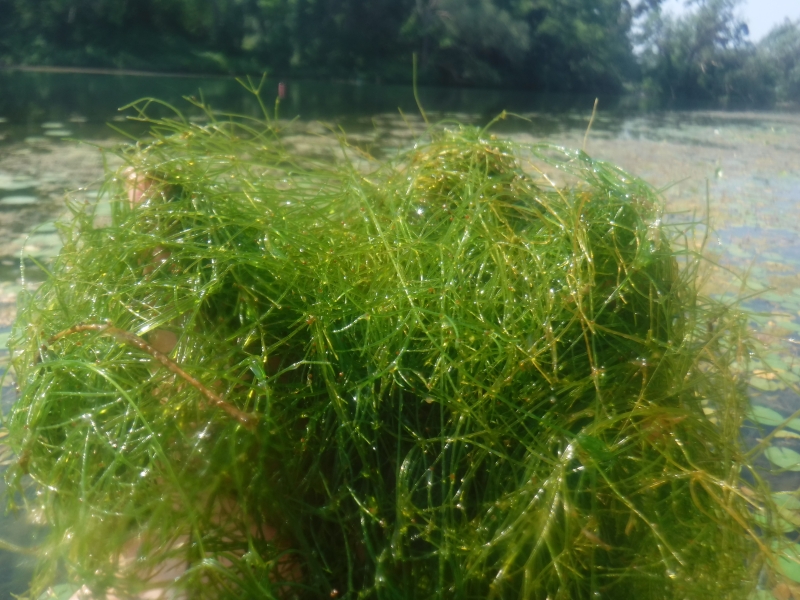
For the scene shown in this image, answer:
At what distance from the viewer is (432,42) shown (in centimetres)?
550

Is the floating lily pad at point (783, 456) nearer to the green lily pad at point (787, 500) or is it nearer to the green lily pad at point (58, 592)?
the green lily pad at point (787, 500)

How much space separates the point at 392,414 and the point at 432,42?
18.4 feet

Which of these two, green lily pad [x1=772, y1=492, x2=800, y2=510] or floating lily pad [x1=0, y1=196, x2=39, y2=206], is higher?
floating lily pad [x1=0, y1=196, x2=39, y2=206]

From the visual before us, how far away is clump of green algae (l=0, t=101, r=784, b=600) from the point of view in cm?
46

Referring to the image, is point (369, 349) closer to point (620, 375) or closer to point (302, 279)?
point (302, 279)

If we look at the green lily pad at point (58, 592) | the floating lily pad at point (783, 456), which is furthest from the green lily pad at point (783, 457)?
the green lily pad at point (58, 592)

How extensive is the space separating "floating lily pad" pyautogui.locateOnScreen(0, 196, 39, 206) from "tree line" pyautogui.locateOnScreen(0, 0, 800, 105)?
8.69 ft

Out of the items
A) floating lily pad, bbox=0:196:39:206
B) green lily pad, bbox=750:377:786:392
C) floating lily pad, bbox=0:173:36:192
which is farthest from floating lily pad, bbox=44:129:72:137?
green lily pad, bbox=750:377:786:392

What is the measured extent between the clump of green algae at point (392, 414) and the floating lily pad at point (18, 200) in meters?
1.22

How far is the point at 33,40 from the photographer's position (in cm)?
533

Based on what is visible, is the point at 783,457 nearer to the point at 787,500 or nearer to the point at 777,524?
the point at 787,500

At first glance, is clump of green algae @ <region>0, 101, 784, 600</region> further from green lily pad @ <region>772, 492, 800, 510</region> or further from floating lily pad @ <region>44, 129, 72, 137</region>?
floating lily pad @ <region>44, 129, 72, 137</region>

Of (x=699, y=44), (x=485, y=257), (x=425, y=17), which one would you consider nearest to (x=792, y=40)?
(x=699, y=44)

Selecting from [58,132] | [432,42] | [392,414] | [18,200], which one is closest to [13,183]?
[18,200]
